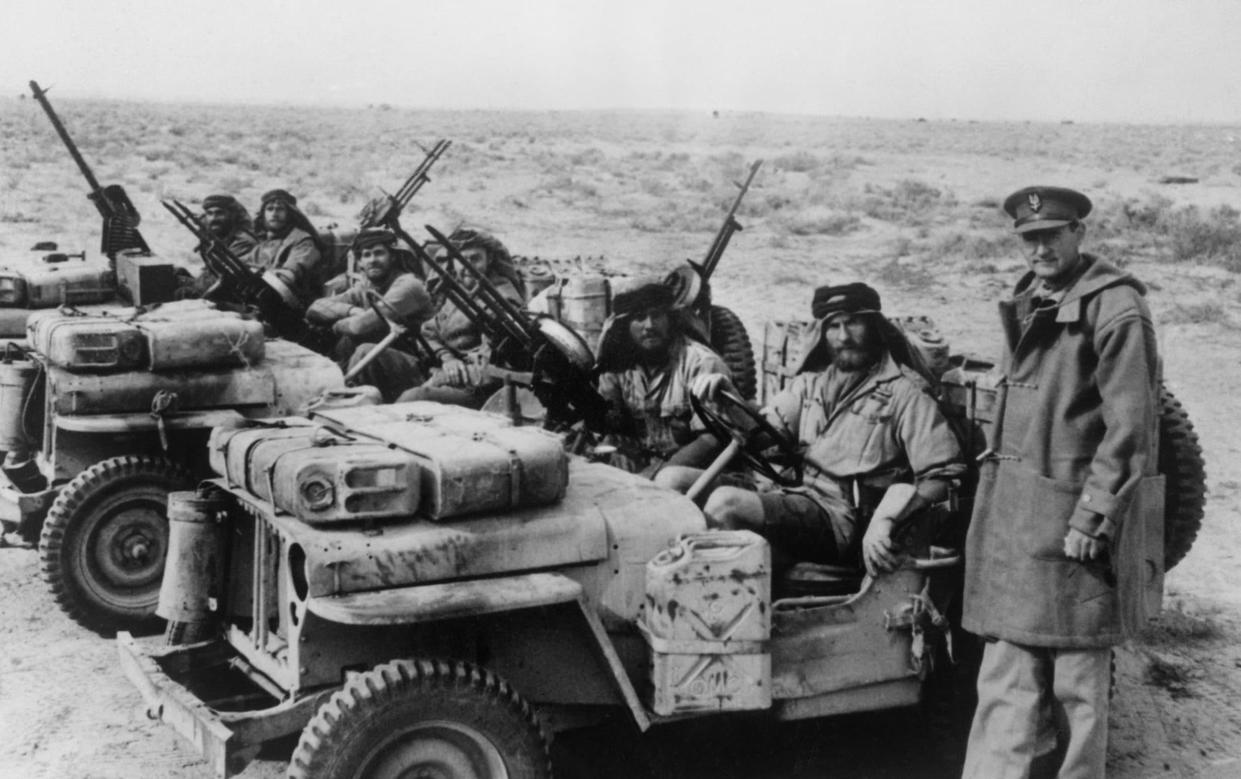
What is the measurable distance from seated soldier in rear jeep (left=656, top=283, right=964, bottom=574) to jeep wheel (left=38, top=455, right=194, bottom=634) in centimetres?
295

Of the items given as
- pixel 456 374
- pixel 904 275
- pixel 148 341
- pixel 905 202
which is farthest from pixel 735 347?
pixel 905 202

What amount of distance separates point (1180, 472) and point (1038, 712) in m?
1.54

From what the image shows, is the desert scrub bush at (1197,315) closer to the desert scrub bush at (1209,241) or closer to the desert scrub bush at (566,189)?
the desert scrub bush at (1209,241)

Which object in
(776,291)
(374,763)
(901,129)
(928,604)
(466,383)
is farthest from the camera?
(901,129)

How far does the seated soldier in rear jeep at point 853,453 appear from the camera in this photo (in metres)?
5.48

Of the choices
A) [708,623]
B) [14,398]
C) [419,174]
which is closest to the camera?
[708,623]

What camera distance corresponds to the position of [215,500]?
17.5 feet

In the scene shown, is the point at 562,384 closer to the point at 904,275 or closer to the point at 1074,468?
the point at 1074,468

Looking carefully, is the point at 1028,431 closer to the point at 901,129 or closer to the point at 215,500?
the point at 215,500

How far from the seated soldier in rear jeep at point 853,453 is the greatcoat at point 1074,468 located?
1.99 feet

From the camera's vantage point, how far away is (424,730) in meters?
4.43

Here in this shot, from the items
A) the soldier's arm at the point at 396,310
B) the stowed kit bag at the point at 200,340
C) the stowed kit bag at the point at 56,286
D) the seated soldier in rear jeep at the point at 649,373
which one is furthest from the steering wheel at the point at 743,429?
the stowed kit bag at the point at 56,286

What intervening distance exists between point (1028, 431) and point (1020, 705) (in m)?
0.91

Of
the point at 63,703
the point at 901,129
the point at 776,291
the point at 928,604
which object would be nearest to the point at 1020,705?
the point at 928,604
